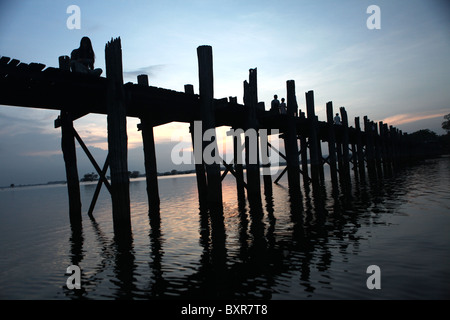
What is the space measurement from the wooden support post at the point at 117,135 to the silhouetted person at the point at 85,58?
86 cm

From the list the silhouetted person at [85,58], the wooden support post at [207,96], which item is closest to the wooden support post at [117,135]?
the silhouetted person at [85,58]

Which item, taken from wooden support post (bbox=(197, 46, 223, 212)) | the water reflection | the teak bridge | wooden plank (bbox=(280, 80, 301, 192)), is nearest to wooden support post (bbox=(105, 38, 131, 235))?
the teak bridge

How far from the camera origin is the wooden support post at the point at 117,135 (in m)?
8.40

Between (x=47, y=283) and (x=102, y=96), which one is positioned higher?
(x=102, y=96)

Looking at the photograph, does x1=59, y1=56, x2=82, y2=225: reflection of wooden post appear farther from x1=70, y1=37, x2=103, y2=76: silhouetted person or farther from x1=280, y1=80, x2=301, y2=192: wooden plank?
x1=280, y1=80, x2=301, y2=192: wooden plank

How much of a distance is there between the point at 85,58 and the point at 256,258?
8002 millimetres

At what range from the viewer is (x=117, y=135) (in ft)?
27.6

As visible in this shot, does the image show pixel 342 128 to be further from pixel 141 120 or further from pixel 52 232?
pixel 52 232

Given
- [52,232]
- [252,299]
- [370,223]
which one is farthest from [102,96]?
[370,223]

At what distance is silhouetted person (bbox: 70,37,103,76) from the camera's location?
29.4 ft

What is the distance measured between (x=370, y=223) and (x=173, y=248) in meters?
5.19

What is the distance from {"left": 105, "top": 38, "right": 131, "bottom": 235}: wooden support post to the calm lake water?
869 millimetres

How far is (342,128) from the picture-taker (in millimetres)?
25031

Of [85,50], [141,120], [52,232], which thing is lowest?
[52,232]
